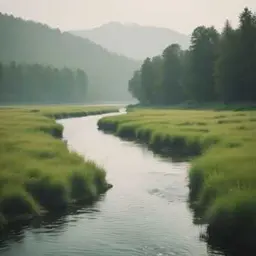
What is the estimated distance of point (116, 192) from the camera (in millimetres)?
27875

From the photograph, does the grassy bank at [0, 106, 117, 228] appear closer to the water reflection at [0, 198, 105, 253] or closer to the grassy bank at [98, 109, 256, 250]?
the water reflection at [0, 198, 105, 253]

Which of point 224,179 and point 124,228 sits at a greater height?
point 224,179

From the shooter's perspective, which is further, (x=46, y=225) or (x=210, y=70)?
(x=210, y=70)

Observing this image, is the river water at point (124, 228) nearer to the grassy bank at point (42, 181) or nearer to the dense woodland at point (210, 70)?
the grassy bank at point (42, 181)

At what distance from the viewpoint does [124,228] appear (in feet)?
68.2

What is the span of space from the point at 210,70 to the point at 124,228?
93.3 meters

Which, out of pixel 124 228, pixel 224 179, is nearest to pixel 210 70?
pixel 224 179

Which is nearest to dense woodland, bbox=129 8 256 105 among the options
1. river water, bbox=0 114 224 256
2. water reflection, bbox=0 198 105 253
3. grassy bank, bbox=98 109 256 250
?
grassy bank, bbox=98 109 256 250

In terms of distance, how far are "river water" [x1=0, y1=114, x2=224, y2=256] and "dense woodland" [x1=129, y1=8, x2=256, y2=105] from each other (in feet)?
210

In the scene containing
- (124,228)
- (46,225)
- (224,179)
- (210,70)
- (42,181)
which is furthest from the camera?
(210,70)

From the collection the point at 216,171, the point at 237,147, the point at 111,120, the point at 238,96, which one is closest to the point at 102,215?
the point at 216,171

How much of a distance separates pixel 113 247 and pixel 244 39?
3238 inches

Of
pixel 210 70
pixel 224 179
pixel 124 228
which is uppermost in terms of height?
pixel 210 70

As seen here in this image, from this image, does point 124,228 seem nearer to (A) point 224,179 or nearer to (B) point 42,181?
(A) point 224,179
